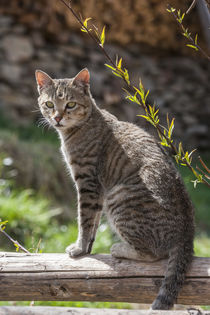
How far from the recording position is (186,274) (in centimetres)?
222

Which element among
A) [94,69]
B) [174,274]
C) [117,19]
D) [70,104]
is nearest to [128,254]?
[174,274]

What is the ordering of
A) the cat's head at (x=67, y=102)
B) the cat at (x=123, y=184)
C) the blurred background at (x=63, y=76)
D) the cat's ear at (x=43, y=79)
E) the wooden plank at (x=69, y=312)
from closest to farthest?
the wooden plank at (x=69, y=312)
the cat at (x=123, y=184)
the cat's head at (x=67, y=102)
the cat's ear at (x=43, y=79)
the blurred background at (x=63, y=76)

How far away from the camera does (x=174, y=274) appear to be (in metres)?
2.17

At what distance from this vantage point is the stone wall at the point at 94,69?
7.21m

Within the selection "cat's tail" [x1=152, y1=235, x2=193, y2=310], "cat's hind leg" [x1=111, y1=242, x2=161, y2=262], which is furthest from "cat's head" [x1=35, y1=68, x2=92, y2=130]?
"cat's tail" [x1=152, y1=235, x2=193, y2=310]

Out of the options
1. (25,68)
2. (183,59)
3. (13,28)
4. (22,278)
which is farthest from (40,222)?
(183,59)

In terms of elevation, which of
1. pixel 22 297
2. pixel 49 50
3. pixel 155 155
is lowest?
pixel 49 50

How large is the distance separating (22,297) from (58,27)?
6.10 m

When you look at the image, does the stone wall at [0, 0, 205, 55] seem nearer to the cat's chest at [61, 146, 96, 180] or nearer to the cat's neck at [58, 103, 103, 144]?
the cat's neck at [58, 103, 103, 144]

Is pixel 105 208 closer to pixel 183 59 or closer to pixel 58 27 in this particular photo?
pixel 58 27

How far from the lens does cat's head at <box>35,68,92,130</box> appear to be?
2943 millimetres

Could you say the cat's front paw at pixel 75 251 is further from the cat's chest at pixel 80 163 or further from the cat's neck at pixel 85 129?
the cat's neck at pixel 85 129

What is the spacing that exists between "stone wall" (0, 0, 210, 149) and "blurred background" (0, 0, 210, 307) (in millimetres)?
17

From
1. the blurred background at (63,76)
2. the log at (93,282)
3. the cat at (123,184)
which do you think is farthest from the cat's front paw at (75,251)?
the blurred background at (63,76)
